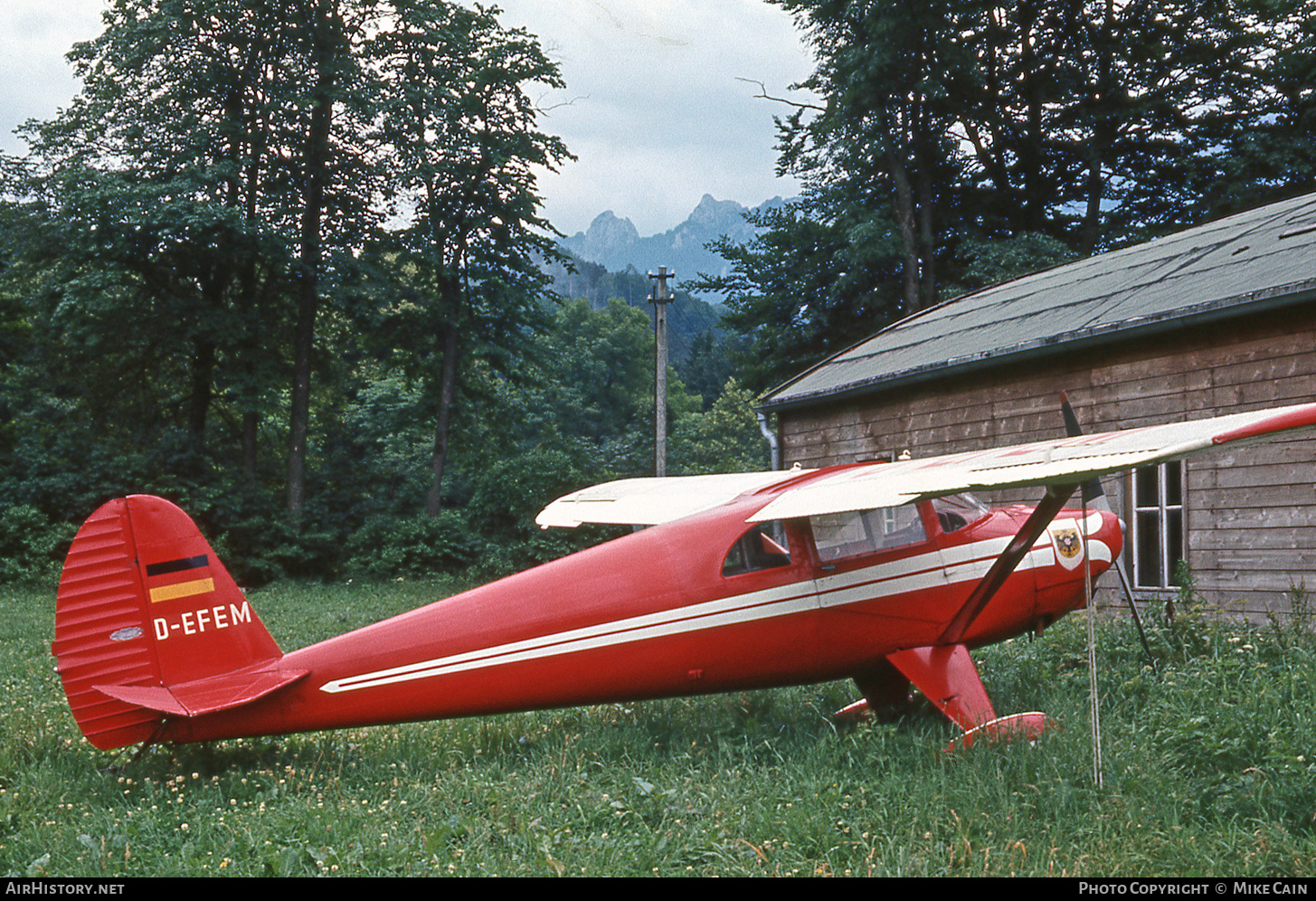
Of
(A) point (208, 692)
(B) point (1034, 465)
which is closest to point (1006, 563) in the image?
(B) point (1034, 465)

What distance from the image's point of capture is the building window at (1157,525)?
9219 millimetres

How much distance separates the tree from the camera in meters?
24.6

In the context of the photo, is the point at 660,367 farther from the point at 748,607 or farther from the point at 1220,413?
the point at 748,607

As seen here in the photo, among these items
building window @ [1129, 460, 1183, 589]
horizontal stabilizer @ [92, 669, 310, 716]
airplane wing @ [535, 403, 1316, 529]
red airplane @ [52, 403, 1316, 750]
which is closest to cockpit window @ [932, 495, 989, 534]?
red airplane @ [52, 403, 1316, 750]

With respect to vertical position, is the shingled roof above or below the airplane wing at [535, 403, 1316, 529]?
above

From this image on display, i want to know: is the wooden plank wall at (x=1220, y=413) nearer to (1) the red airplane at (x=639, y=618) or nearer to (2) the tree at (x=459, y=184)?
(1) the red airplane at (x=639, y=618)

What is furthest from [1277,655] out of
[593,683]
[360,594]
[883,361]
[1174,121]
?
[1174,121]

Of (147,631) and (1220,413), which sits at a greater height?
(1220,413)

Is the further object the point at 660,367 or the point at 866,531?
the point at 660,367

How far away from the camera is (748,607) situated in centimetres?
577

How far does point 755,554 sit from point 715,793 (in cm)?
163

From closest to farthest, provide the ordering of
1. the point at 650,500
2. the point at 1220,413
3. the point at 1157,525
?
the point at 650,500 < the point at 1220,413 < the point at 1157,525

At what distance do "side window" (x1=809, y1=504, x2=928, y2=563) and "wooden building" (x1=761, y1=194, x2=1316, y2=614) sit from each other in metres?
3.12

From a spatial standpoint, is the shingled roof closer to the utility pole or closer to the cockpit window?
the cockpit window
